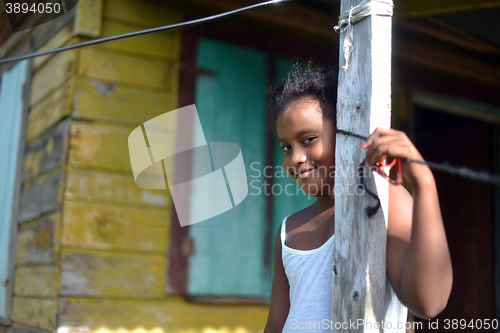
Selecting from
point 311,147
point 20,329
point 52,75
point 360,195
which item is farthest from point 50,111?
point 360,195

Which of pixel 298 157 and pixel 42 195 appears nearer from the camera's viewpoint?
pixel 298 157

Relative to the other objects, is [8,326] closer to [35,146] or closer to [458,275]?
[35,146]

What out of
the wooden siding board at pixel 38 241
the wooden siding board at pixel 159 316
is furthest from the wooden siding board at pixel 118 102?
the wooden siding board at pixel 159 316

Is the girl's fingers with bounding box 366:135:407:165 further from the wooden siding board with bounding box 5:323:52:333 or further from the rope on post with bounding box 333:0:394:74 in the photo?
the wooden siding board with bounding box 5:323:52:333

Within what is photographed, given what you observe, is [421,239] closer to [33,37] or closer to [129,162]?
[129,162]

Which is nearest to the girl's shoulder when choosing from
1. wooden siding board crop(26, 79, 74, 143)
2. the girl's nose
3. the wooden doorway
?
the girl's nose

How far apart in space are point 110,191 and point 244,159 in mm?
937

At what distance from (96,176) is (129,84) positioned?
0.65 meters

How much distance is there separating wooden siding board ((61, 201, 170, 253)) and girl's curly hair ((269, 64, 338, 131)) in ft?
5.40

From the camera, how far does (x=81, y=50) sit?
3100mm

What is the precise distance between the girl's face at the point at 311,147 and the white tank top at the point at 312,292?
19 cm

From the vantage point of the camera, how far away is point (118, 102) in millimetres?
3180

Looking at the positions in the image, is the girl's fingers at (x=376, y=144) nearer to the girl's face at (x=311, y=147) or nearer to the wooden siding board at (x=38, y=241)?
the girl's face at (x=311, y=147)

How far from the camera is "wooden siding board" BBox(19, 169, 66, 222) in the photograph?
3.04 meters
